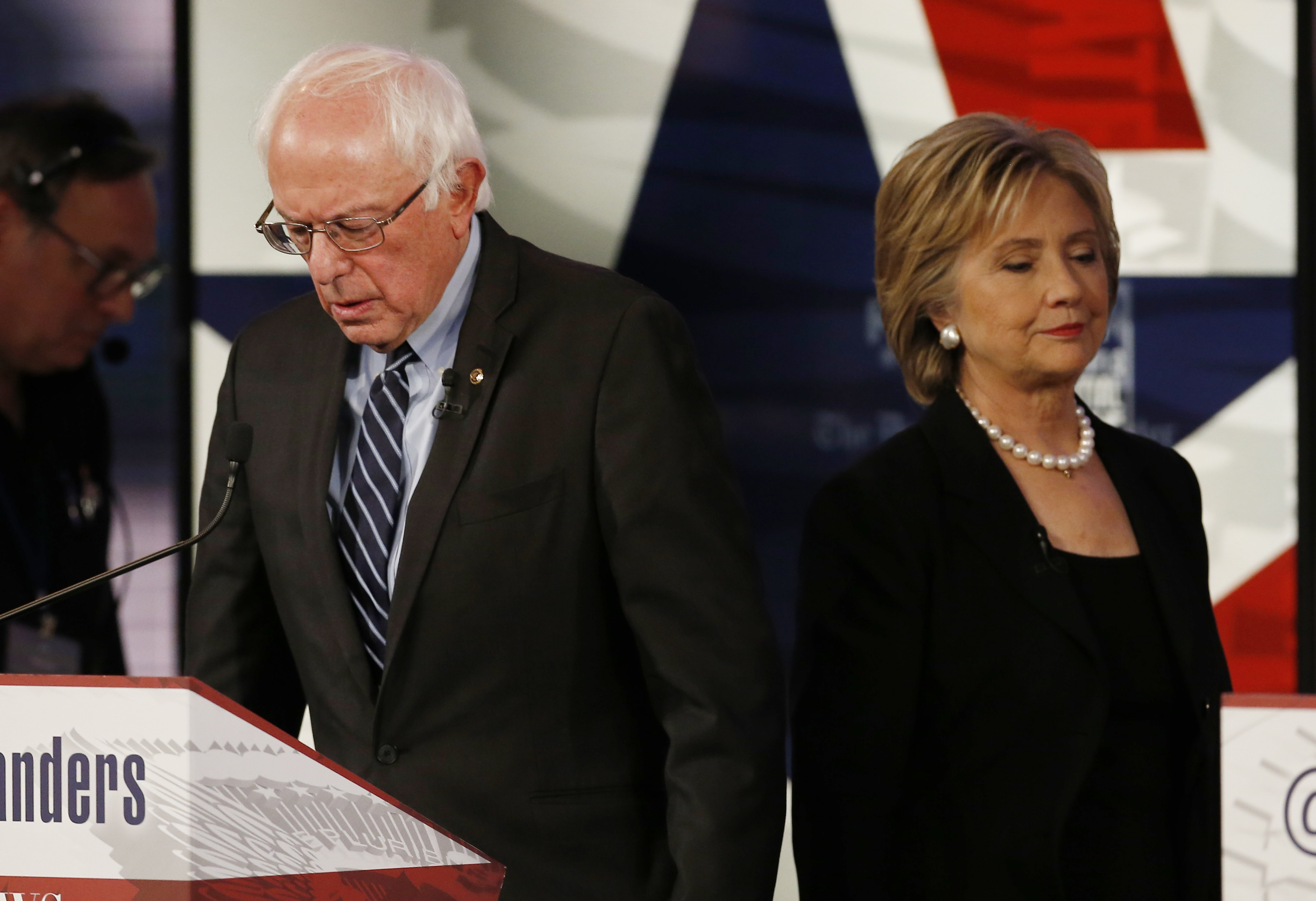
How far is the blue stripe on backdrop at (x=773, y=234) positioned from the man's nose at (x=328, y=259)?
1604mm

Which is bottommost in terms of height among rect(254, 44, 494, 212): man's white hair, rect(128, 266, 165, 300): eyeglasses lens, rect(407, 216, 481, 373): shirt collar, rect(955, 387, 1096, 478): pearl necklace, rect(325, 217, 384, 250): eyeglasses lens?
rect(128, 266, 165, 300): eyeglasses lens

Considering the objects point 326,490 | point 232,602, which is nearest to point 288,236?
point 326,490

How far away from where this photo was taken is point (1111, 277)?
1.94 meters

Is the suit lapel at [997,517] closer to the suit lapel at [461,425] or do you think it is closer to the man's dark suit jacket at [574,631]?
the man's dark suit jacket at [574,631]

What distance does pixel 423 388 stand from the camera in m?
1.68

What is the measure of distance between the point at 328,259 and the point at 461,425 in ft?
0.76

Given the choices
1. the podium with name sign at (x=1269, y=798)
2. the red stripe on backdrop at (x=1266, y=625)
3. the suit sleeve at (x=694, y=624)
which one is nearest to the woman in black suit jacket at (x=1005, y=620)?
the suit sleeve at (x=694, y=624)

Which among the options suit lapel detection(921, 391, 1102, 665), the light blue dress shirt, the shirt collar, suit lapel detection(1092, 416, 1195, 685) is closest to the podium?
the light blue dress shirt

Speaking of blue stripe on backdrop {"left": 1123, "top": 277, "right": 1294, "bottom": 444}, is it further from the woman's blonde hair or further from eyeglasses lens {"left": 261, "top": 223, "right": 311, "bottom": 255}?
eyeglasses lens {"left": 261, "top": 223, "right": 311, "bottom": 255}

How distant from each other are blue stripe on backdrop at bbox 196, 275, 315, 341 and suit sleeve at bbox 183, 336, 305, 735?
1.44m

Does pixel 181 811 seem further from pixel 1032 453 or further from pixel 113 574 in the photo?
pixel 1032 453

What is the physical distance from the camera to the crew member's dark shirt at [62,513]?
3.11 metres

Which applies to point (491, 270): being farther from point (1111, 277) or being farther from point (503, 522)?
point (1111, 277)

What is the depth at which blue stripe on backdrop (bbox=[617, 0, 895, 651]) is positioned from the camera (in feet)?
10.2
